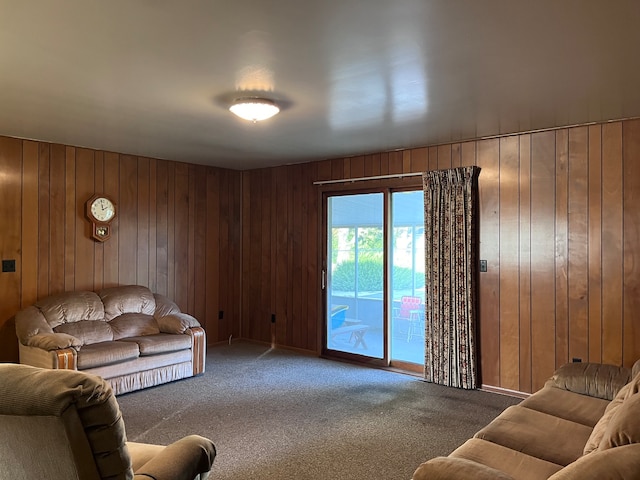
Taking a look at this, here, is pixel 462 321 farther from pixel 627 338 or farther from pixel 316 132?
pixel 316 132

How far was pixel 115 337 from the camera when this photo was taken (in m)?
4.93

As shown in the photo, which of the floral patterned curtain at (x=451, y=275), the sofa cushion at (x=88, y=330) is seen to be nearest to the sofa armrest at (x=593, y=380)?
the floral patterned curtain at (x=451, y=275)

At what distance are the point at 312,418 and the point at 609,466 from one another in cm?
265

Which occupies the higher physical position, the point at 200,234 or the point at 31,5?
the point at 31,5

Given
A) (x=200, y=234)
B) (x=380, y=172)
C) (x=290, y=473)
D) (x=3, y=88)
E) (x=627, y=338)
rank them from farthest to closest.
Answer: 1. (x=200, y=234)
2. (x=380, y=172)
3. (x=627, y=338)
4. (x=3, y=88)
5. (x=290, y=473)

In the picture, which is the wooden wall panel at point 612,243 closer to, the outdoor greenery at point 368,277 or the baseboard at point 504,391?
the baseboard at point 504,391

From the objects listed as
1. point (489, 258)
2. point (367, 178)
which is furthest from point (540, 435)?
point (367, 178)

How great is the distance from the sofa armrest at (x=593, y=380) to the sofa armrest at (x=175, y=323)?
11.7 ft

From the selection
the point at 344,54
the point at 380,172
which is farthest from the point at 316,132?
the point at 344,54

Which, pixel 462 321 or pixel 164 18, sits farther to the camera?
pixel 462 321

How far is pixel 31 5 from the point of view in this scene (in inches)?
79.8

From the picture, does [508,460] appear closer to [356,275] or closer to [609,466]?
[609,466]

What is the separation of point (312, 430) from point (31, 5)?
314cm

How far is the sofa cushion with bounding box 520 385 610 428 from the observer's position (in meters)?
2.78
